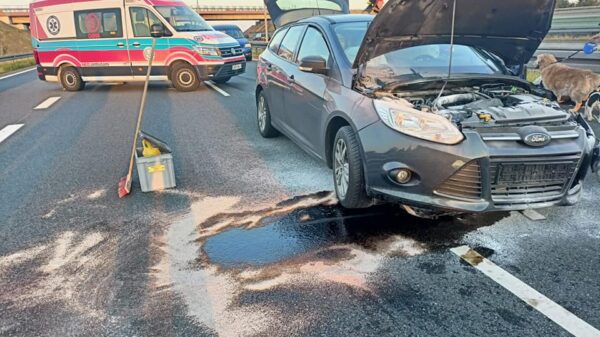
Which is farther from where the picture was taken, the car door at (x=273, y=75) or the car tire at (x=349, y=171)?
the car door at (x=273, y=75)

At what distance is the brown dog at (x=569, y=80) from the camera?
6.79m

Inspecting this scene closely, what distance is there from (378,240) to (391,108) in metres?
1.00

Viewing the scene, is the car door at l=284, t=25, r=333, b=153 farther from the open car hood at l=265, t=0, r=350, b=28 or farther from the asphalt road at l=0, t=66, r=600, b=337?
the open car hood at l=265, t=0, r=350, b=28

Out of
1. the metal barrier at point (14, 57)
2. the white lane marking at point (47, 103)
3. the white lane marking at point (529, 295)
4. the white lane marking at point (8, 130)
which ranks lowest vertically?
the white lane marking at point (529, 295)

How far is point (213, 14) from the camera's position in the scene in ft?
209

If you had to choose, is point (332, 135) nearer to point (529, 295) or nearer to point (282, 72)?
point (282, 72)

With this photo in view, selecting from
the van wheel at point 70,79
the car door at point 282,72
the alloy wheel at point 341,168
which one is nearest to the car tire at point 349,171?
the alloy wheel at point 341,168

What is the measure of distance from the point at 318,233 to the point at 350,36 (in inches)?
79.0

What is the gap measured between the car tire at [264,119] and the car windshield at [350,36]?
6.35 ft

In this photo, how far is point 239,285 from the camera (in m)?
2.99

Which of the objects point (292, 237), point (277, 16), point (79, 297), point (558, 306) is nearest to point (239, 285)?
point (292, 237)

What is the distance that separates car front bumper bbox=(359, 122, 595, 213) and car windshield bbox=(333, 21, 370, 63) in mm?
1120

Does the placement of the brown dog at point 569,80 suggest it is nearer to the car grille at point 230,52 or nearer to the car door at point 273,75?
the car door at point 273,75

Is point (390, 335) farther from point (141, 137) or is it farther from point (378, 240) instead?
point (141, 137)
